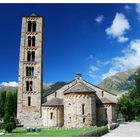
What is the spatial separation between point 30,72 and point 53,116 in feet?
22.0

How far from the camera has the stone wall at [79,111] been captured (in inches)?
1597

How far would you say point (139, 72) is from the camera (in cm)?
6894

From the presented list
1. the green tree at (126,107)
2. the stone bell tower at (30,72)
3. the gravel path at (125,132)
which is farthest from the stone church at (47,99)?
the green tree at (126,107)

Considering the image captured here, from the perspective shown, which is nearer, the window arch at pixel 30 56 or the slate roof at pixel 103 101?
the slate roof at pixel 103 101

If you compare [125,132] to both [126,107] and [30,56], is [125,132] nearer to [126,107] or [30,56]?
[30,56]

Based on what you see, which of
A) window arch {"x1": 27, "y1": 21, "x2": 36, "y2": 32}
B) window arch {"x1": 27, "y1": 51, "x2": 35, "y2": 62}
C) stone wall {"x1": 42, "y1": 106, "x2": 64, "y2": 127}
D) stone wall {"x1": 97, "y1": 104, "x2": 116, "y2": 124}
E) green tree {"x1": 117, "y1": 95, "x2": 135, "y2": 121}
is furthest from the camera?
green tree {"x1": 117, "y1": 95, "x2": 135, "y2": 121}

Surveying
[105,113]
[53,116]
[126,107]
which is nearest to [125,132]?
[105,113]

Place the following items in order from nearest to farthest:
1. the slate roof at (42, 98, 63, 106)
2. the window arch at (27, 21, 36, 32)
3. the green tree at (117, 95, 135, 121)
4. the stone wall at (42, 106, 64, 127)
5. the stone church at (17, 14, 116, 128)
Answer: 1. the stone church at (17, 14, 116, 128)
2. the stone wall at (42, 106, 64, 127)
3. the slate roof at (42, 98, 63, 106)
4. the window arch at (27, 21, 36, 32)
5. the green tree at (117, 95, 135, 121)

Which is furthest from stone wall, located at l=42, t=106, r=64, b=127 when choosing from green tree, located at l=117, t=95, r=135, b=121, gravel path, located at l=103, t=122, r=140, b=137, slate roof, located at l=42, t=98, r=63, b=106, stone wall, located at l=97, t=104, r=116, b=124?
green tree, located at l=117, t=95, r=135, b=121

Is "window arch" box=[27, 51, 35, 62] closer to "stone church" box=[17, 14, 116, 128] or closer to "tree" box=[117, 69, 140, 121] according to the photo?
"stone church" box=[17, 14, 116, 128]

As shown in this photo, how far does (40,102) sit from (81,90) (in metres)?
6.33

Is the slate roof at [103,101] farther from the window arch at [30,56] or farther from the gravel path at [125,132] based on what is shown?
the window arch at [30,56]

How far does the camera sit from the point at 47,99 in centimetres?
4528

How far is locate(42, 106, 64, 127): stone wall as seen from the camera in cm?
4250
